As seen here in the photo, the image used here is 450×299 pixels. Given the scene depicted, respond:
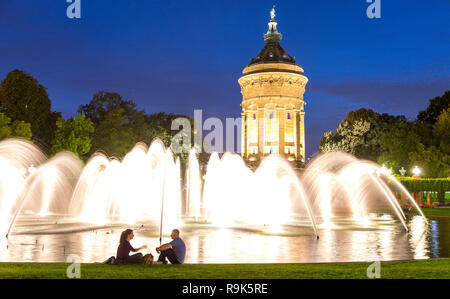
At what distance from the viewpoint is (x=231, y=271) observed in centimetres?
1180

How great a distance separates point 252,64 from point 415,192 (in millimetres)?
54071

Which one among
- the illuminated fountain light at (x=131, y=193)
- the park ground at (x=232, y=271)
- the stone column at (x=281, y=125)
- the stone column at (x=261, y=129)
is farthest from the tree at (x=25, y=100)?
the park ground at (x=232, y=271)

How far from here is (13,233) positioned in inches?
879

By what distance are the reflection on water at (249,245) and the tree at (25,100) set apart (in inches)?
1744

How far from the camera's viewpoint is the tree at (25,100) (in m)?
65.1

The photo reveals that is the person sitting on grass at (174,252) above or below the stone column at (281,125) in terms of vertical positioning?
below

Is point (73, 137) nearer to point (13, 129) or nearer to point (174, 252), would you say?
point (13, 129)

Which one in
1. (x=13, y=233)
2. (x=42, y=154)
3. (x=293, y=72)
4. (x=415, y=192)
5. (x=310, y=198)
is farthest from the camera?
(x=293, y=72)

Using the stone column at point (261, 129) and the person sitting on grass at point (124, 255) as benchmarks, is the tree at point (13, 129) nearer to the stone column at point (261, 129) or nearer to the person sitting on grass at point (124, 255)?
the person sitting on grass at point (124, 255)

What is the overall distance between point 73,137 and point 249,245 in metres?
44.0

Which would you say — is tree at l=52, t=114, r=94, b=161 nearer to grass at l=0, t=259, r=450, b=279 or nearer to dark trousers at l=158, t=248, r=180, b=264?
grass at l=0, t=259, r=450, b=279

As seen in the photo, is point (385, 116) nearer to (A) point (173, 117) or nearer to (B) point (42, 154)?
(A) point (173, 117)

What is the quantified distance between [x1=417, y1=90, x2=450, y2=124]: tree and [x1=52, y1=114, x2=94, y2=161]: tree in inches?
2287

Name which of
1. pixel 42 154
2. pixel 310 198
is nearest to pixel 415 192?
pixel 310 198
